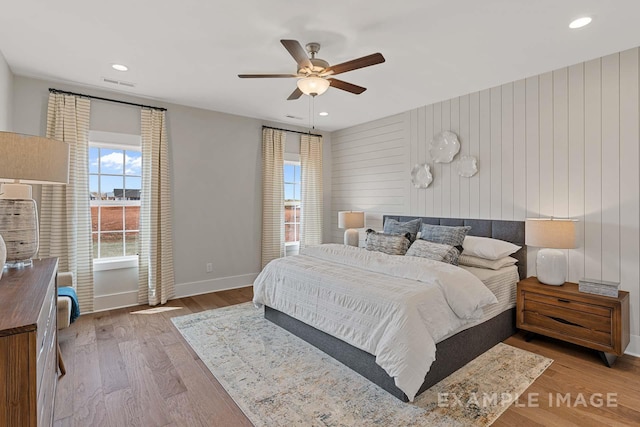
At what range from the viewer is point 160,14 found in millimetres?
2307

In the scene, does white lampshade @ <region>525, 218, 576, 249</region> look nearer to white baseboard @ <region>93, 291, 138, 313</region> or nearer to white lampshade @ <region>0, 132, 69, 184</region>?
white lampshade @ <region>0, 132, 69, 184</region>

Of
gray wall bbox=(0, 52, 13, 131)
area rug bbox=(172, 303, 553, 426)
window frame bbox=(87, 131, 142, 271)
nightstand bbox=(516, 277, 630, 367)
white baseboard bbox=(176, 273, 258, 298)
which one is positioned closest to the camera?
area rug bbox=(172, 303, 553, 426)

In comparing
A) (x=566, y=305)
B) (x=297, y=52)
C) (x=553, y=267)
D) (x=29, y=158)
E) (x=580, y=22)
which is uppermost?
(x=580, y=22)

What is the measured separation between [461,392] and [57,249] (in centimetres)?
422

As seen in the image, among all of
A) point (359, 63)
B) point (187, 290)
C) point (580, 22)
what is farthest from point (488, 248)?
point (187, 290)

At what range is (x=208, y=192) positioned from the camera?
15.3 ft

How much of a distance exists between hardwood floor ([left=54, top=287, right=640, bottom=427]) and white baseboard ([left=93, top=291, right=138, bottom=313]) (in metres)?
0.60

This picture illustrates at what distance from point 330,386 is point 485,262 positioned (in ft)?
6.71

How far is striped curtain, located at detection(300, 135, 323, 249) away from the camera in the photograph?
5648 millimetres

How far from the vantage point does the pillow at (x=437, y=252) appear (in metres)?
3.14

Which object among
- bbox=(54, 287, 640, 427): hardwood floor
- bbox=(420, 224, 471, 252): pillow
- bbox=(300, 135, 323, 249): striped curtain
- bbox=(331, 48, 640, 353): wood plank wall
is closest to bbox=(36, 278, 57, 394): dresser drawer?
bbox=(54, 287, 640, 427): hardwood floor

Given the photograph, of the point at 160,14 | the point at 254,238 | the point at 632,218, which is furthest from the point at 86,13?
the point at 632,218

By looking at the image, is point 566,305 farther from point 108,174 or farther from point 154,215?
point 108,174

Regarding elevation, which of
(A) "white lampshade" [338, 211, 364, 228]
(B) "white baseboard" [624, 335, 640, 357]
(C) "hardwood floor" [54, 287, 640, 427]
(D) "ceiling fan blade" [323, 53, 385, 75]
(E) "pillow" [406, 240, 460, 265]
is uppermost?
(D) "ceiling fan blade" [323, 53, 385, 75]
